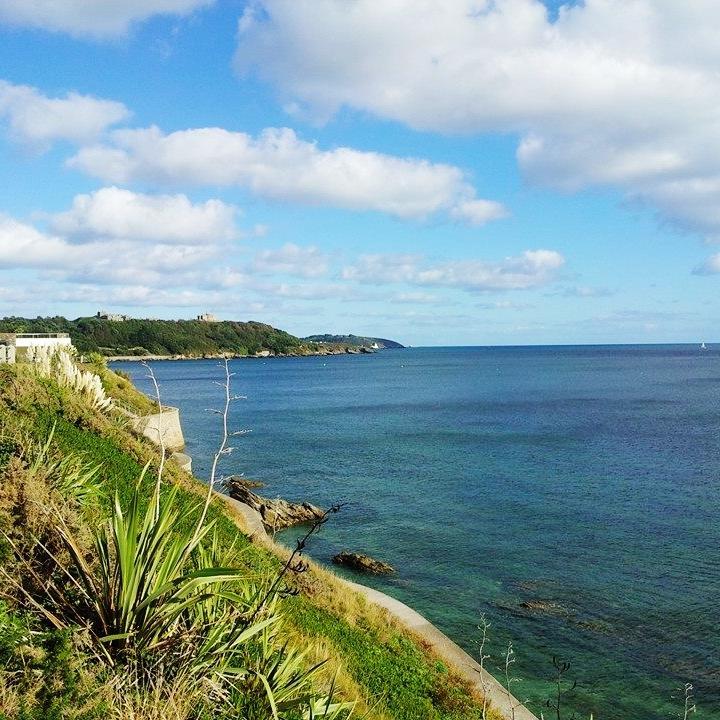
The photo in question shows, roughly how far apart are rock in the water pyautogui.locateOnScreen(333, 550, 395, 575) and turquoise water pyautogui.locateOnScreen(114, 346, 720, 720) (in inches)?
21.3

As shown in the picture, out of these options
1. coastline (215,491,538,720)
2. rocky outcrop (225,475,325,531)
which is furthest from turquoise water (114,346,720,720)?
coastline (215,491,538,720)

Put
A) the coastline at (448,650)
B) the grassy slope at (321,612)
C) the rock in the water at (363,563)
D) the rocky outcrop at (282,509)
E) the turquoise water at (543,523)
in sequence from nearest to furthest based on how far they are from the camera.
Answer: the grassy slope at (321,612), the coastline at (448,650), the turquoise water at (543,523), the rock in the water at (363,563), the rocky outcrop at (282,509)

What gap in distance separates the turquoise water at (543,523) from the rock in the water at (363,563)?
A: 0.54 meters

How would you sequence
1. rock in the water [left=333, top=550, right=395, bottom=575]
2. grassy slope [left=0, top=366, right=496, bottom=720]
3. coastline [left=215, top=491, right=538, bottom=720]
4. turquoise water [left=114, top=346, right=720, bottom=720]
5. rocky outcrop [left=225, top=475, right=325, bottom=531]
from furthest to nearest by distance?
rocky outcrop [left=225, top=475, right=325, bottom=531] < rock in the water [left=333, top=550, right=395, bottom=575] < turquoise water [left=114, top=346, right=720, bottom=720] < coastline [left=215, top=491, right=538, bottom=720] < grassy slope [left=0, top=366, right=496, bottom=720]

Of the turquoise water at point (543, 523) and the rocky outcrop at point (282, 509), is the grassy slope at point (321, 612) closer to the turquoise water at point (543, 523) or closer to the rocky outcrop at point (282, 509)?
the turquoise water at point (543, 523)

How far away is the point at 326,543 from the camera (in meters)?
23.7

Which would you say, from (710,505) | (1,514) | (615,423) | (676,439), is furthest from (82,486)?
(615,423)

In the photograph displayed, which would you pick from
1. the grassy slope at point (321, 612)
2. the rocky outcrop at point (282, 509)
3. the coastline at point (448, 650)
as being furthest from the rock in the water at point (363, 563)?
the grassy slope at point (321, 612)

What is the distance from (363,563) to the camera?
20422mm

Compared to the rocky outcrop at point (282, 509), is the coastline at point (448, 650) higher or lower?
higher

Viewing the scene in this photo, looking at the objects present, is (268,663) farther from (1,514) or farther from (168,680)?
(1,514)

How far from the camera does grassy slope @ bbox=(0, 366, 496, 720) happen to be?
910 centimetres

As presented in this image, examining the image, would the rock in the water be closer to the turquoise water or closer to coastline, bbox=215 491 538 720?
the turquoise water

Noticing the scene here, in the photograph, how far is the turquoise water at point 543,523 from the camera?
15078mm
